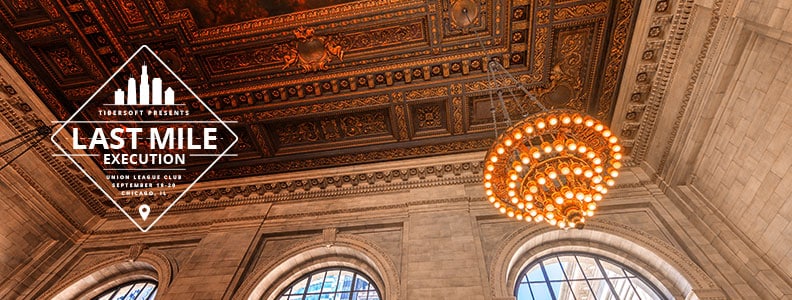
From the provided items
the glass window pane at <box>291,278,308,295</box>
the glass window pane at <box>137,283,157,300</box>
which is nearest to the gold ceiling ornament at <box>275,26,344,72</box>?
the glass window pane at <box>291,278,308,295</box>

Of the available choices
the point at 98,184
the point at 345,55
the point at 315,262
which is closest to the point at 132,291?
the point at 98,184

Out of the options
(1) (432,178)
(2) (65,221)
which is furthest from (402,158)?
(2) (65,221)

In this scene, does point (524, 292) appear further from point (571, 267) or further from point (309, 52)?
point (309, 52)

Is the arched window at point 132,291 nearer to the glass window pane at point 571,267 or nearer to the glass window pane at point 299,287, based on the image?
the glass window pane at point 299,287

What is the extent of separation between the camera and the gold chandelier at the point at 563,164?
3646 millimetres

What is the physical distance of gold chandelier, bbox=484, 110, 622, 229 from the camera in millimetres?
3646

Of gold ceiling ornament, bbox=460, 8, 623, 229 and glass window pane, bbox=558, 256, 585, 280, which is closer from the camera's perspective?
gold ceiling ornament, bbox=460, 8, 623, 229

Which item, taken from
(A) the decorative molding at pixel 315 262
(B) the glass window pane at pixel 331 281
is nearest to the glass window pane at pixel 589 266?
(A) the decorative molding at pixel 315 262

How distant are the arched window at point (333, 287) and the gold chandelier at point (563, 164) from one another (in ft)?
9.97

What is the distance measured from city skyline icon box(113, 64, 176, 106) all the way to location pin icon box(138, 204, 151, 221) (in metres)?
2.38

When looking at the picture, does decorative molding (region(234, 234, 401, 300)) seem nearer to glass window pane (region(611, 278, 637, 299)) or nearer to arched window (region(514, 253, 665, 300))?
arched window (region(514, 253, 665, 300))

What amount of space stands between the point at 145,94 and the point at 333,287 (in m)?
5.36

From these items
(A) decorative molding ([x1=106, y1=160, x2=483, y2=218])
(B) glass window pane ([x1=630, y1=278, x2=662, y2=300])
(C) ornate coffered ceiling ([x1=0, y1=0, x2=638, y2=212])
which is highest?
(C) ornate coffered ceiling ([x1=0, y1=0, x2=638, y2=212])

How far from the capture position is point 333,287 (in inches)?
228
